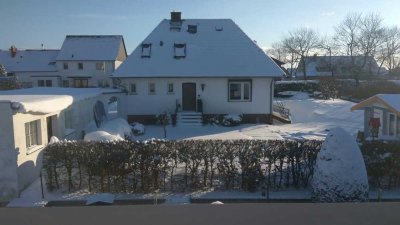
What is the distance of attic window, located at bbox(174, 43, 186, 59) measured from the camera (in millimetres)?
26228

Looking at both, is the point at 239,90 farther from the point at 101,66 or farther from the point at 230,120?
the point at 101,66

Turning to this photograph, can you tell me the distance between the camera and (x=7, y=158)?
10.6m

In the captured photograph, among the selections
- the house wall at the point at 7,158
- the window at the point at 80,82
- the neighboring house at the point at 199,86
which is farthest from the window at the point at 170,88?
the window at the point at 80,82

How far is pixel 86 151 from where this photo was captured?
1075cm

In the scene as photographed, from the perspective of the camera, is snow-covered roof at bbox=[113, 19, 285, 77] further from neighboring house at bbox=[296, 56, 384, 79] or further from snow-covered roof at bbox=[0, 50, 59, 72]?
neighboring house at bbox=[296, 56, 384, 79]

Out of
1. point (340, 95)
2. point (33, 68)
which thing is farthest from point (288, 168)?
point (33, 68)

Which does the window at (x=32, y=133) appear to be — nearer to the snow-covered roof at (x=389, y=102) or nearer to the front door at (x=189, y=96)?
the snow-covered roof at (x=389, y=102)

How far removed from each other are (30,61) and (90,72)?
11.5 meters

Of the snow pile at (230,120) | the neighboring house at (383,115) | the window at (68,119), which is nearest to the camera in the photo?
the neighboring house at (383,115)

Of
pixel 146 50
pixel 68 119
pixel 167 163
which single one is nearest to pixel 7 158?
pixel 167 163

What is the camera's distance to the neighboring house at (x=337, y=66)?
6253 cm

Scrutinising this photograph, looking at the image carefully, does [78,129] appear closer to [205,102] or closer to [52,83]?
[205,102]

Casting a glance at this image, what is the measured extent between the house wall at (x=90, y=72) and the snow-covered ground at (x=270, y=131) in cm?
2487

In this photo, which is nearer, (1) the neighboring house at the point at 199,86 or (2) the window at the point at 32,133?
(2) the window at the point at 32,133
